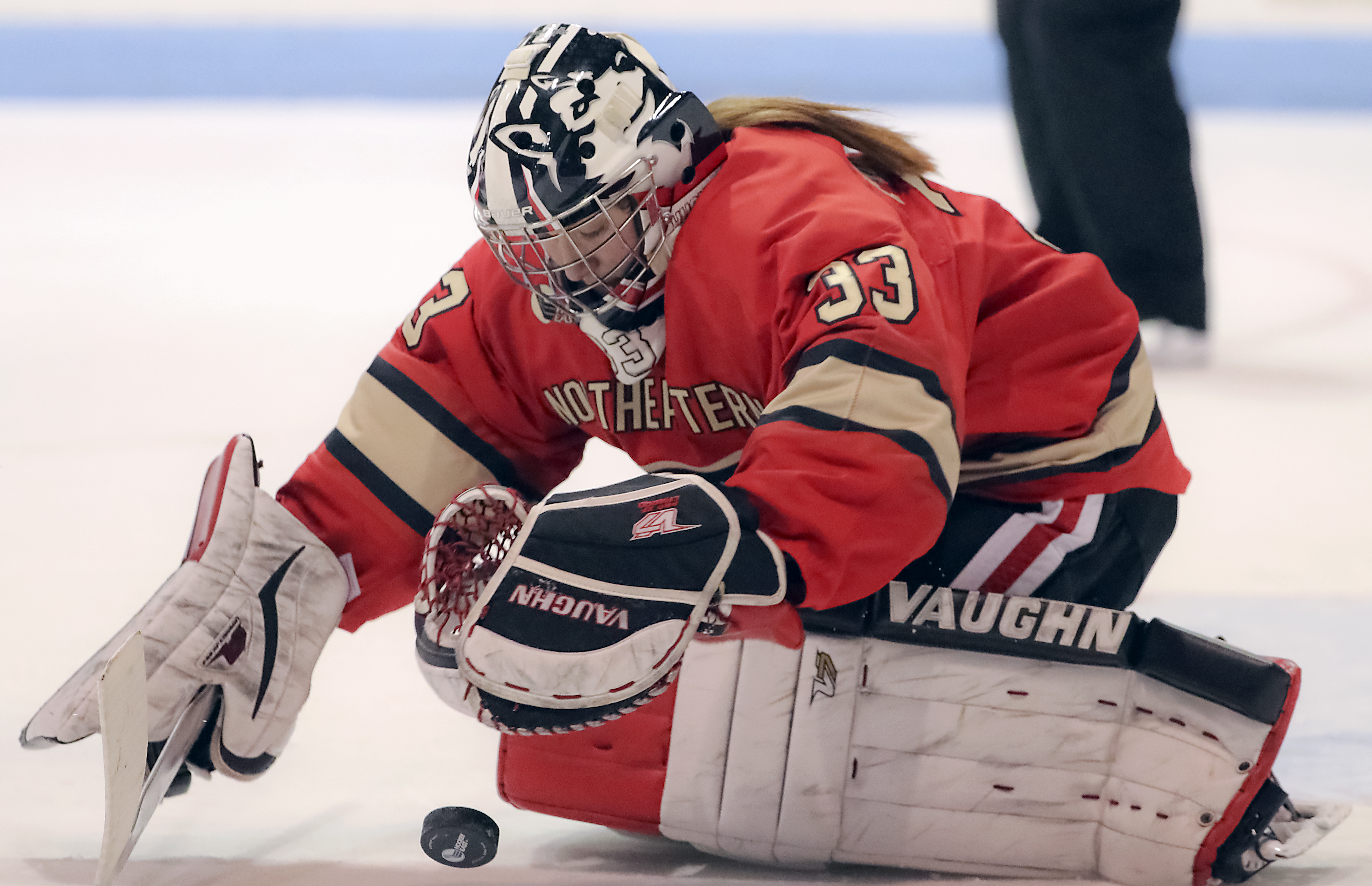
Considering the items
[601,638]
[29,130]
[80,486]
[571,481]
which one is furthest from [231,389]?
[29,130]

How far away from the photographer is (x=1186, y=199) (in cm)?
299

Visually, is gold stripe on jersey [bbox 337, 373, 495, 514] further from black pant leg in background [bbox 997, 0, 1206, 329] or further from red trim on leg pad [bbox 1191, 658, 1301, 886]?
black pant leg in background [bbox 997, 0, 1206, 329]

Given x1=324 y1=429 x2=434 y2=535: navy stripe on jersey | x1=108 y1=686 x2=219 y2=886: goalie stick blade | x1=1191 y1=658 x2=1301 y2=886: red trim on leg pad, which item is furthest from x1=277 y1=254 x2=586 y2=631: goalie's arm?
x1=1191 y1=658 x2=1301 y2=886: red trim on leg pad

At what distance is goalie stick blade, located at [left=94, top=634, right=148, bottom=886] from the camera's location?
1073 millimetres

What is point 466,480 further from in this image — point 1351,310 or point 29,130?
point 29,130

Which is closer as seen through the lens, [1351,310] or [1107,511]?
[1107,511]

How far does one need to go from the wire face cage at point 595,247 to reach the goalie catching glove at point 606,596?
0.71ft

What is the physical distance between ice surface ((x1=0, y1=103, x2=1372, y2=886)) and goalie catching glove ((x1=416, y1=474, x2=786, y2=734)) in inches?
11.5

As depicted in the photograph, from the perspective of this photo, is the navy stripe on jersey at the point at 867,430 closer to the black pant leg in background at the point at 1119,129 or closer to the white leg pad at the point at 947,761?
the white leg pad at the point at 947,761

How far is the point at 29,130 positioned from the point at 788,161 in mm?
5130

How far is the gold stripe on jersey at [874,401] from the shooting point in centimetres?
98

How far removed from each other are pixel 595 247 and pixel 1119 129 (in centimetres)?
204

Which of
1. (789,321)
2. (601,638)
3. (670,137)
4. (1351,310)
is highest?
(670,137)

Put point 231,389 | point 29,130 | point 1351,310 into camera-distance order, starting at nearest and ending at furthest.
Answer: point 231,389 → point 1351,310 → point 29,130
